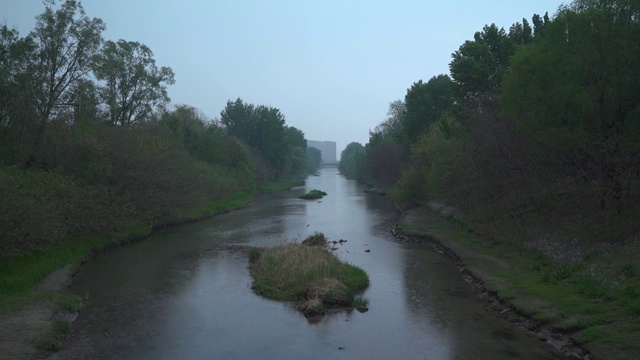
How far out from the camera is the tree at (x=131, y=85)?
150ft

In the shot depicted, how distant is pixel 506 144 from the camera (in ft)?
98.9

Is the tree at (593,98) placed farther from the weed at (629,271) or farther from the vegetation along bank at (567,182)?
the weed at (629,271)

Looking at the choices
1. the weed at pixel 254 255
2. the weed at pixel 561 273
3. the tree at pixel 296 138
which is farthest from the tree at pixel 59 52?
the tree at pixel 296 138

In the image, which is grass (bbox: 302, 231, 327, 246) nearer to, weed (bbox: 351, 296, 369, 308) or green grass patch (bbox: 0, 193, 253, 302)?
weed (bbox: 351, 296, 369, 308)

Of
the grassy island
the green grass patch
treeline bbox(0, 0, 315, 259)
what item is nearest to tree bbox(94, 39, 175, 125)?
treeline bbox(0, 0, 315, 259)

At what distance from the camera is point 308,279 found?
872 inches

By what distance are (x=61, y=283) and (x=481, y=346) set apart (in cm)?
1797

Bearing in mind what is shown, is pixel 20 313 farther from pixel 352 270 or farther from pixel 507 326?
pixel 507 326

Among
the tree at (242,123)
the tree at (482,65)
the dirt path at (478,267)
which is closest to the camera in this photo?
the dirt path at (478,267)

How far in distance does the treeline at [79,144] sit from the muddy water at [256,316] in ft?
11.5

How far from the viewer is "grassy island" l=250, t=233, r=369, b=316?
20109 millimetres

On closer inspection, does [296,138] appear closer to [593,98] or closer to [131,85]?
[131,85]

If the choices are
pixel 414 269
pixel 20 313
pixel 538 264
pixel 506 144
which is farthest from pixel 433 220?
pixel 20 313

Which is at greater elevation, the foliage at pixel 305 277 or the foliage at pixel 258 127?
the foliage at pixel 258 127
